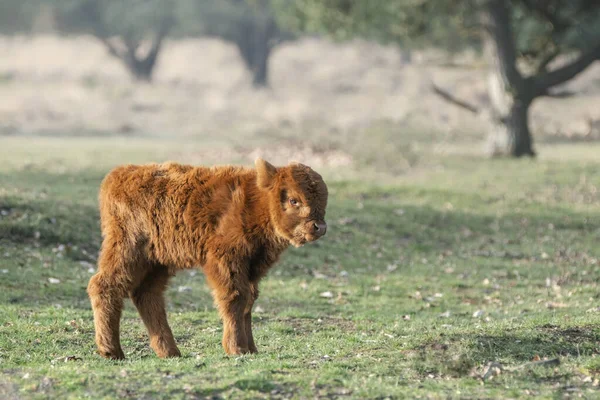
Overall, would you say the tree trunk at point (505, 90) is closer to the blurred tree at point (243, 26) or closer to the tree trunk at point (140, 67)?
the blurred tree at point (243, 26)

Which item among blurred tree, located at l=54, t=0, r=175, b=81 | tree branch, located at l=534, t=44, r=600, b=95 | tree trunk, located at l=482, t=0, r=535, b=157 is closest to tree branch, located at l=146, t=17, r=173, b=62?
blurred tree, located at l=54, t=0, r=175, b=81

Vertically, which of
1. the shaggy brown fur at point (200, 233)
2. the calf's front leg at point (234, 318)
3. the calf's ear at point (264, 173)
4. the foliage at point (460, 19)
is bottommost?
the calf's front leg at point (234, 318)

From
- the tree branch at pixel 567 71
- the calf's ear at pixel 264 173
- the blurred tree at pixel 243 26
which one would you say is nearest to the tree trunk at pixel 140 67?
the blurred tree at pixel 243 26

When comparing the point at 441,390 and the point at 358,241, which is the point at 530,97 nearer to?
the point at 358,241

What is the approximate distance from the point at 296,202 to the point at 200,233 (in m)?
0.95

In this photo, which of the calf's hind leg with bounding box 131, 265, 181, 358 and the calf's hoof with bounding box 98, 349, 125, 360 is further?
the calf's hind leg with bounding box 131, 265, 181, 358

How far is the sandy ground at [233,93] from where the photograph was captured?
43.0 metres

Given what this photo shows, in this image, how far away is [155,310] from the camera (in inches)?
348

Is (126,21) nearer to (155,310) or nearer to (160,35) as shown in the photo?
(160,35)

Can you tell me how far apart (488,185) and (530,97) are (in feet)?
19.8

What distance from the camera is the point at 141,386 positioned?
7125 mm

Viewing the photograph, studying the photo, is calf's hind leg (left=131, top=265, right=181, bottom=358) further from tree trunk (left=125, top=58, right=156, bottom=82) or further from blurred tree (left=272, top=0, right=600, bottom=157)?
tree trunk (left=125, top=58, right=156, bottom=82)

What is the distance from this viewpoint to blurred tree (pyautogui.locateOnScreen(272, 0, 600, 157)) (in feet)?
92.3

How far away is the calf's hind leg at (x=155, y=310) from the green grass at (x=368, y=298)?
26 centimetres
